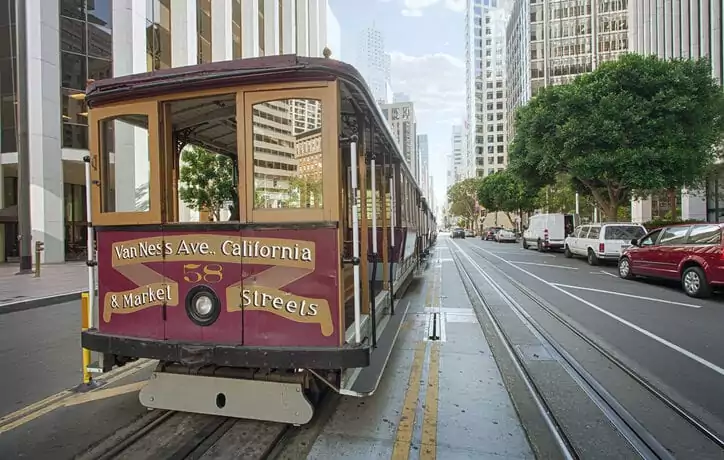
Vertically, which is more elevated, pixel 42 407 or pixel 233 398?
pixel 233 398

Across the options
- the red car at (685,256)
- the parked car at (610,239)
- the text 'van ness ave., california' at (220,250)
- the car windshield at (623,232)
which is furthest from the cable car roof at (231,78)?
the car windshield at (623,232)

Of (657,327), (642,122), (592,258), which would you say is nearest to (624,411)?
A: (657,327)

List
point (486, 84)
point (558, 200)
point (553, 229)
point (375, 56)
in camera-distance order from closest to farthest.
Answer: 1. point (553, 229)
2. point (558, 200)
3. point (486, 84)
4. point (375, 56)

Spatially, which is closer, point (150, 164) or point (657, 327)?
point (150, 164)

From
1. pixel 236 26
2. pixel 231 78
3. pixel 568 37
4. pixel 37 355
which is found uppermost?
pixel 568 37

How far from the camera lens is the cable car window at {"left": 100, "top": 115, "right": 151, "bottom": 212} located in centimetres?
378

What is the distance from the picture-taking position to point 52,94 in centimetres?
2038

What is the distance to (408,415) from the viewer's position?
4086mm

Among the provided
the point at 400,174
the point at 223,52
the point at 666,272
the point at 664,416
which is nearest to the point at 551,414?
the point at 664,416

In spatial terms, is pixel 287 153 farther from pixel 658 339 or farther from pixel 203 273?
pixel 658 339

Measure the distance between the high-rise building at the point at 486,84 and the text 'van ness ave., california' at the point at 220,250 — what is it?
374 ft

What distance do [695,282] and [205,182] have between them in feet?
34.7

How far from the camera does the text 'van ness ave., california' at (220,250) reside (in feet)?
11.2

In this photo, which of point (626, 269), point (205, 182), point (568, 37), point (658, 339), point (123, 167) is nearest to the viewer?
point (123, 167)
